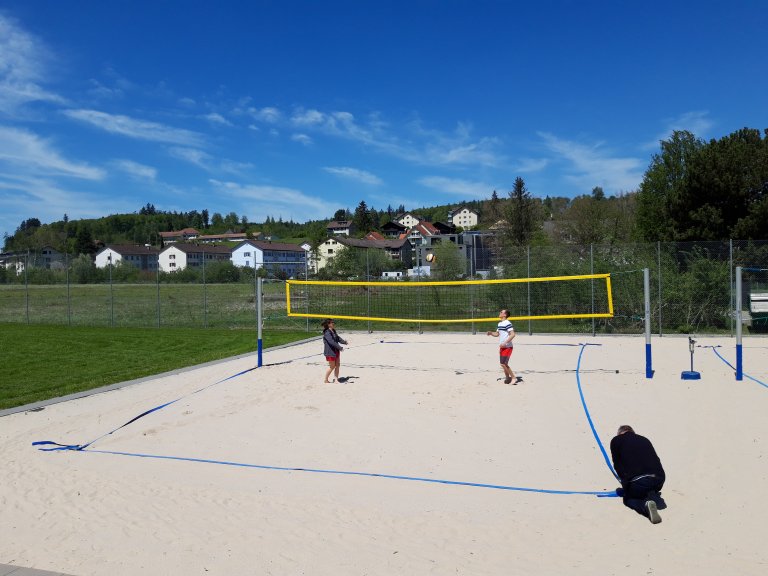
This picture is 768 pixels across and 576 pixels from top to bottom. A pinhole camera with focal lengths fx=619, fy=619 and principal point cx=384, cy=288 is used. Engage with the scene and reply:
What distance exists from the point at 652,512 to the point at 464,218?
559 ft

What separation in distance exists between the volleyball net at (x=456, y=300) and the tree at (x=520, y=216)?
29.7 meters

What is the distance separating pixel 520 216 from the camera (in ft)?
171

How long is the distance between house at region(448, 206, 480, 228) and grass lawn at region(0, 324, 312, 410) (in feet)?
487

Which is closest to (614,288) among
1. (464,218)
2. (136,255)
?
(136,255)

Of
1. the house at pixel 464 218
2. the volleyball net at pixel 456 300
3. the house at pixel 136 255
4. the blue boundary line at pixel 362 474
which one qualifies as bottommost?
the blue boundary line at pixel 362 474

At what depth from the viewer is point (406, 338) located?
20.2m

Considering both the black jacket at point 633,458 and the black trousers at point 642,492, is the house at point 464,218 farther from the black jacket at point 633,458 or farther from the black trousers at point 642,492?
→ the black trousers at point 642,492

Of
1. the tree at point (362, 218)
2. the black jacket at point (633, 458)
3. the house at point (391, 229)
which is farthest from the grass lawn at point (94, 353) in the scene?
the house at point (391, 229)

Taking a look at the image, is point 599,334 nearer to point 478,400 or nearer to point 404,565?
point 478,400

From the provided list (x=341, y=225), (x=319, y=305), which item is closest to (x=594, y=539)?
(x=319, y=305)

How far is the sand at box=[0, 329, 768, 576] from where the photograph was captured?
4.82 m

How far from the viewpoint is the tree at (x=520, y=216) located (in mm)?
51875

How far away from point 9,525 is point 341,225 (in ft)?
495

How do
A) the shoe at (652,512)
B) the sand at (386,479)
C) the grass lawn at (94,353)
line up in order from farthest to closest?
the grass lawn at (94,353)
the shoe at (652,512)
the sand at (386,479)
